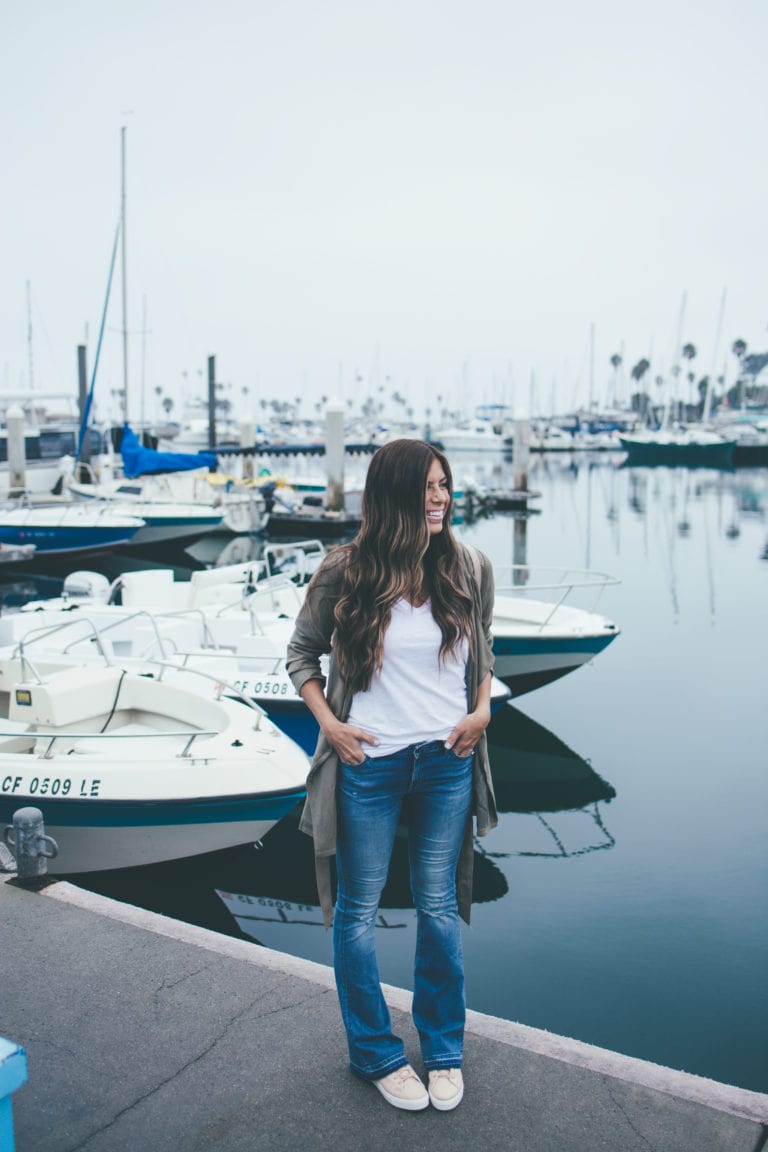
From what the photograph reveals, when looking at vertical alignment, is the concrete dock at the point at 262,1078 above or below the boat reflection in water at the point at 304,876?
above

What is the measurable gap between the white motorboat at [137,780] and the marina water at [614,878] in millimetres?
347

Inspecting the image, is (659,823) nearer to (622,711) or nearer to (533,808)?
(533,808)

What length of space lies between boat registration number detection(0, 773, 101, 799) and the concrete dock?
2.13m

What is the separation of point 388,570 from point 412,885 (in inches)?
40.4

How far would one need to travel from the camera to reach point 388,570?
2.96 meters

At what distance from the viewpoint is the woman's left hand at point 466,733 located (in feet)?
9.95

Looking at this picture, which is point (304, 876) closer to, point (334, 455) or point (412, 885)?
point (412, 885)

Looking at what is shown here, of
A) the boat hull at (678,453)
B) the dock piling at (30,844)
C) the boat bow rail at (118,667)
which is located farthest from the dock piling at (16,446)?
the boat hull at (678,453)

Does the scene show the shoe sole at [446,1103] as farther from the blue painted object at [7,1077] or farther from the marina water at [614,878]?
the marina water at [614,878]

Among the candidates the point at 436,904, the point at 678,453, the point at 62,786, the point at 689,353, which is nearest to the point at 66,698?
the point at 62,786

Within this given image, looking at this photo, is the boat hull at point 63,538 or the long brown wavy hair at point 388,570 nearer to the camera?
the long brown wavy hair at point 388,570

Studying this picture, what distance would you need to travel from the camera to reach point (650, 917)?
22.9 feet

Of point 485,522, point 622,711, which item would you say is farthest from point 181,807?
point 485,522

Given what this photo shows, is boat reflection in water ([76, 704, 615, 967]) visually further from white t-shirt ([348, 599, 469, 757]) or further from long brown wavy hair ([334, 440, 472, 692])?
long brown wavy hair ([334, 440, 472, 692])
